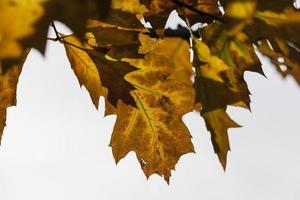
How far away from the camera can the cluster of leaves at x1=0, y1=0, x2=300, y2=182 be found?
4.01ft

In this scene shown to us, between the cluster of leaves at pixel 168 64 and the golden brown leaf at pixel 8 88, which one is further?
the golden brown leaf at pixel 8 88

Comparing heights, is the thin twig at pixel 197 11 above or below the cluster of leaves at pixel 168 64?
above

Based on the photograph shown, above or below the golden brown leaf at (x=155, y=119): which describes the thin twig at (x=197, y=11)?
above

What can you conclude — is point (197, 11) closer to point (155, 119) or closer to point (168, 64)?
point (168, 64)

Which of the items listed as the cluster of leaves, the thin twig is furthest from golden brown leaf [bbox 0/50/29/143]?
the thin twig

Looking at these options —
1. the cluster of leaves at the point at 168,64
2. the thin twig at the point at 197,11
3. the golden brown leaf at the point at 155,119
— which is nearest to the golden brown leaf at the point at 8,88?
the cluster of leaves at the point at 168,64

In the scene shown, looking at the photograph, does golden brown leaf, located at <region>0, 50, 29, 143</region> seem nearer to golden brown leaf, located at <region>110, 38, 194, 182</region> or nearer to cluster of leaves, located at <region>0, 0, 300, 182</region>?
cluster of leaves, located at <region>0, 0, 300, 182</region>

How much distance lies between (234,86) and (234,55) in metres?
0.08

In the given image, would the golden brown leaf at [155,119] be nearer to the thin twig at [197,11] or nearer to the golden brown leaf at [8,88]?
the thin twig at [197,11]

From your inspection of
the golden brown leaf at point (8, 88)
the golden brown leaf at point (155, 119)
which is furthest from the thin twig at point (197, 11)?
the golden brown leaf at point (8, 88)

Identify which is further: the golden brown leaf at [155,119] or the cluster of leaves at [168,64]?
the golden brown leaf at [155,119]

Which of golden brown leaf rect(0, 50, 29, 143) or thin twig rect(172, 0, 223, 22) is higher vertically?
thin twig rect(172, 0, 223, 22)

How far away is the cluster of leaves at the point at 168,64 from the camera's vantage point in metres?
1.22

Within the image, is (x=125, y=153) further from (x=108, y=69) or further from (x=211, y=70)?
(x=211, y=70)
